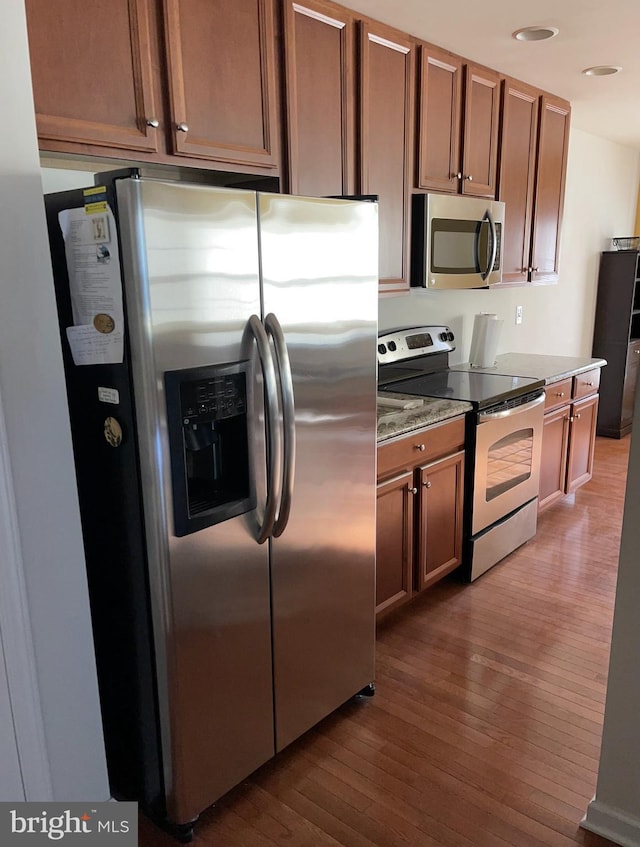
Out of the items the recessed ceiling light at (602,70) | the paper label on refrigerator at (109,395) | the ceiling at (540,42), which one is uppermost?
the recessed ceiling light at (602,70)

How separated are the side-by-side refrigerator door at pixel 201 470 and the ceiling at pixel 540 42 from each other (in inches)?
57.1

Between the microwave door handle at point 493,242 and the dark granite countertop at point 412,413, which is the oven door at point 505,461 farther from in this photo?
the microwave door handle at point 493,242

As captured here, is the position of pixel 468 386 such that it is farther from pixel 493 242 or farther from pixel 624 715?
pixel 624 715

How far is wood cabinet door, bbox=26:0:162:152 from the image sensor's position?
5.03 feet

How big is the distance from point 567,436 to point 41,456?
3.22 m

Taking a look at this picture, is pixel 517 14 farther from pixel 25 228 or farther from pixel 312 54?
pixel 25 228

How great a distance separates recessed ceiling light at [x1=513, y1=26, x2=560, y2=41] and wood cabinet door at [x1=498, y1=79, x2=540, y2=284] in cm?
51

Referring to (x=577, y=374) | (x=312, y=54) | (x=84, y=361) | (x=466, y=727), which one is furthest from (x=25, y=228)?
(x=577, y=374)

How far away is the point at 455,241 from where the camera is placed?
3076 millimetres

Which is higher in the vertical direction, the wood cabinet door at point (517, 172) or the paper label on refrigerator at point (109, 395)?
the wood cabinet door at point (517, 172)

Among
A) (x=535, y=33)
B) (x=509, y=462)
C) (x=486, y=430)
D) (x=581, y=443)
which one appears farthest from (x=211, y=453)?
(x=581, y=443)

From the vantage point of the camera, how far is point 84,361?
1578 mm

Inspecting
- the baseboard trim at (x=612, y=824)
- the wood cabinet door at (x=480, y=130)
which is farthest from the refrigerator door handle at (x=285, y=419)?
the wood cabinet door at (x=480, y=130)

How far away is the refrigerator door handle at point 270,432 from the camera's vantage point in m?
1.62
